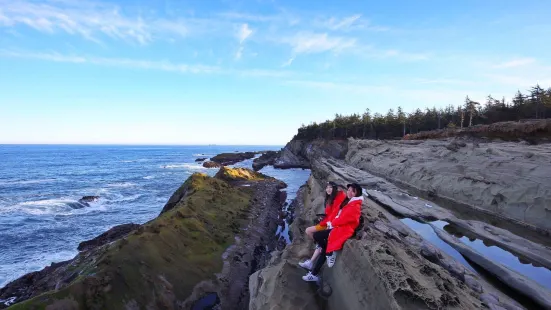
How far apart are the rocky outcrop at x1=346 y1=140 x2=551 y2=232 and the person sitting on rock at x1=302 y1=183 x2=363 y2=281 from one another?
18.1 metres

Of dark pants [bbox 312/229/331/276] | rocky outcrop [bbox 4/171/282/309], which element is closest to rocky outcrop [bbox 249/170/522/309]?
dark pants [bbox 312/229/331/276]

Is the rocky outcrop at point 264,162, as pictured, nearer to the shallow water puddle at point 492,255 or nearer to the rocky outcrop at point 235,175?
the rocky outcrop at point 235,175

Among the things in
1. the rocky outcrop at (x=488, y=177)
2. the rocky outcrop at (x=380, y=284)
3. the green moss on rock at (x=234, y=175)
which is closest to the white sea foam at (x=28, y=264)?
the rocky outcrop at (x=380, y=284)

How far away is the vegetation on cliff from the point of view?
12.9m

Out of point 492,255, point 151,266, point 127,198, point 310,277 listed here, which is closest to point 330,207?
point 310,277

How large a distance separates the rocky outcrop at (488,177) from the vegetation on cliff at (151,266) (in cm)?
2144

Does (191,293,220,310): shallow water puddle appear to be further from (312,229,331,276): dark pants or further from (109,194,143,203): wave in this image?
(109,194,143,203): wave

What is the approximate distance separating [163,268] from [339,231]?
10.6 meters

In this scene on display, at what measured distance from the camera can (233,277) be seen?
18.2 m

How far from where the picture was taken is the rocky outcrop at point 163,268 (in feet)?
43.8

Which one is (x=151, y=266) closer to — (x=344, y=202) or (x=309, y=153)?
(x=344, y=202)

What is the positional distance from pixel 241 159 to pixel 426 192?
333 feet

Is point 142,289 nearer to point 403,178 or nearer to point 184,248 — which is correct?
point 184,248

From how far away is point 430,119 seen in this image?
100 m
